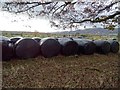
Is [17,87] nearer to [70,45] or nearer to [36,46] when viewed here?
[36,46]

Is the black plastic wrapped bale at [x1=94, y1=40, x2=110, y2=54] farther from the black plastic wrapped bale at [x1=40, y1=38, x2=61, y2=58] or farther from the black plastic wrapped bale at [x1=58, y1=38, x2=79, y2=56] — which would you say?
the black plastic wrapped bale at [x1=40, y1=38, x2=61, y2=58]

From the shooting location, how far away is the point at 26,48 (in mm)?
10938

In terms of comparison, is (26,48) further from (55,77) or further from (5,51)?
(55,77)

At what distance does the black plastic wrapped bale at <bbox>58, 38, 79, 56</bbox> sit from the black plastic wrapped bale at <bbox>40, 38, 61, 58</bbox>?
0.35 metres

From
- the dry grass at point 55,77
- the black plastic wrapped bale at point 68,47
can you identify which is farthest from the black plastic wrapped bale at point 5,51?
the black plastic wrapped bale at point 68,47

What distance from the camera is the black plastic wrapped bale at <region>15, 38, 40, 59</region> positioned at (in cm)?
1069

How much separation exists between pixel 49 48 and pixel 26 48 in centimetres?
122

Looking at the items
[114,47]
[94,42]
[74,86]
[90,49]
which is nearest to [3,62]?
[74,86]

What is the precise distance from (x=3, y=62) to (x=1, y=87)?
11.6 ft

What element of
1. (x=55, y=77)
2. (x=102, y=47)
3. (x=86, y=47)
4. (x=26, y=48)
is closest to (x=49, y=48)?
(x=26, y=48)

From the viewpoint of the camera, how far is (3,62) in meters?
9.73

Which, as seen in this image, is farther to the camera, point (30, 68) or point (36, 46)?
point (36, 46)

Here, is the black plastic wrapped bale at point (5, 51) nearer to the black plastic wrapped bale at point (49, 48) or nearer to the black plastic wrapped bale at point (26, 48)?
the black plastic wrapped bale at point (26, 48)

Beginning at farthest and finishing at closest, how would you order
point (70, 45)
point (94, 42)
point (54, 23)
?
1. point (94, 42)
2. point (70, 45)
3. point (54, 23)
